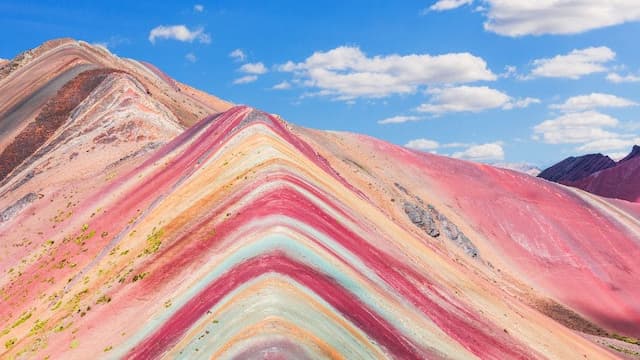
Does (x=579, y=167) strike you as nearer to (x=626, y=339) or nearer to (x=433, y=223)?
(x=433, y=223)

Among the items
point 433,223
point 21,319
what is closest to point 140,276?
point 21,319

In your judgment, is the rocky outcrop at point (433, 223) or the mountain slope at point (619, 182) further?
the mountain slope at point (619, 182)

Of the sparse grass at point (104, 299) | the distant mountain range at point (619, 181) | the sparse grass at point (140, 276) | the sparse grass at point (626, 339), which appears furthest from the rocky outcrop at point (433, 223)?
the distant mountain range at point (619, 181)

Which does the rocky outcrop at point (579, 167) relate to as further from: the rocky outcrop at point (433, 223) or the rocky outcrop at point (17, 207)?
the rocky outcrop at point (17, 207)

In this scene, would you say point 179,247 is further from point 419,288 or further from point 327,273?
point 419,288

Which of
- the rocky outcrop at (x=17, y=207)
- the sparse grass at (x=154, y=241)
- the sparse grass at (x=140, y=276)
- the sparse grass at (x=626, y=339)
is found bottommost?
the sparse grass at (x=626, y=339)

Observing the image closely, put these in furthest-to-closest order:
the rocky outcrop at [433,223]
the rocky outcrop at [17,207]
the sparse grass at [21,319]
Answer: the rocky outcrop at [433,223]
the rocky outcrop at [17,207]
the sparse grass at [21,319]
